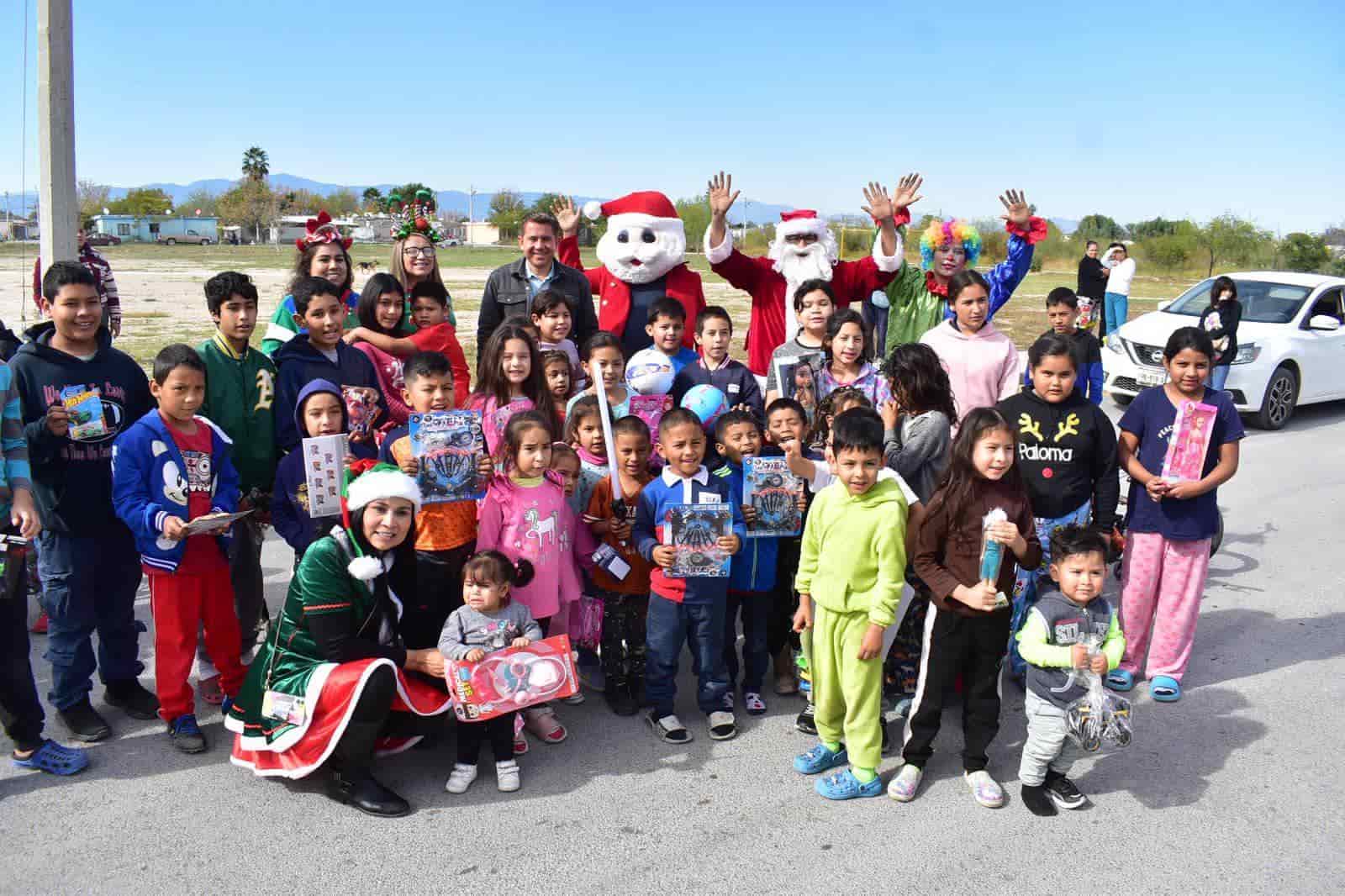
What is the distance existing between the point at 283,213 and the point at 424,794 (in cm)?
8314

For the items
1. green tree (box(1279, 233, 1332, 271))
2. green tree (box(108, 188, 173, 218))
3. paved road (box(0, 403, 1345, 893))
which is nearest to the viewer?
paved road (box(0, 403, 1345, 893))

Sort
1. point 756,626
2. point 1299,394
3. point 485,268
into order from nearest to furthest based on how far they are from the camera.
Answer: point 756,626 → point 1299,394 → point 485,268

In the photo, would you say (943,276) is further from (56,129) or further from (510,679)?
(56,129)

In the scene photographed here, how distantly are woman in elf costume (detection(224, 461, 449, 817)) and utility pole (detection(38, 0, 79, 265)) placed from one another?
12.7ft

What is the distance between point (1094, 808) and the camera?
388cm

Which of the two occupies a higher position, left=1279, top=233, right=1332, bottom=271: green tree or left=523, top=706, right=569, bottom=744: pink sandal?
left=1279, top=233, right=1332, bottom=271: green tree

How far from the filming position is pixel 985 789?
390 cm

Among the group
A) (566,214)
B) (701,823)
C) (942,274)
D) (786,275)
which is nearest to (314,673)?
(701,823)

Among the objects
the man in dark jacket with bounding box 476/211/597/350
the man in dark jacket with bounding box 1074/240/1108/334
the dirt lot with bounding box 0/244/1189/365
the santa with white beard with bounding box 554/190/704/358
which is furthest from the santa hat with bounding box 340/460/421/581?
the man in dark jacket with bounding box 1074/240/1108/334

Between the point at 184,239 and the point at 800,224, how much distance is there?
79.2m

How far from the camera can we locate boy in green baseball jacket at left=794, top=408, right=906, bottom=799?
3873 mm

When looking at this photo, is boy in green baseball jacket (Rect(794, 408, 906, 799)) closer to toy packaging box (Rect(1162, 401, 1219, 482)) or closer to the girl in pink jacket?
the girl in pink jacket

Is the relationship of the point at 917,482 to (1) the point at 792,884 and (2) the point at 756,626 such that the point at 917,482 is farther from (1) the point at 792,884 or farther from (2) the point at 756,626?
(1) the point at 792,884

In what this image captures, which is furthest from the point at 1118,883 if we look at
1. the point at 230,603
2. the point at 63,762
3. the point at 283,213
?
the point at 283,213
